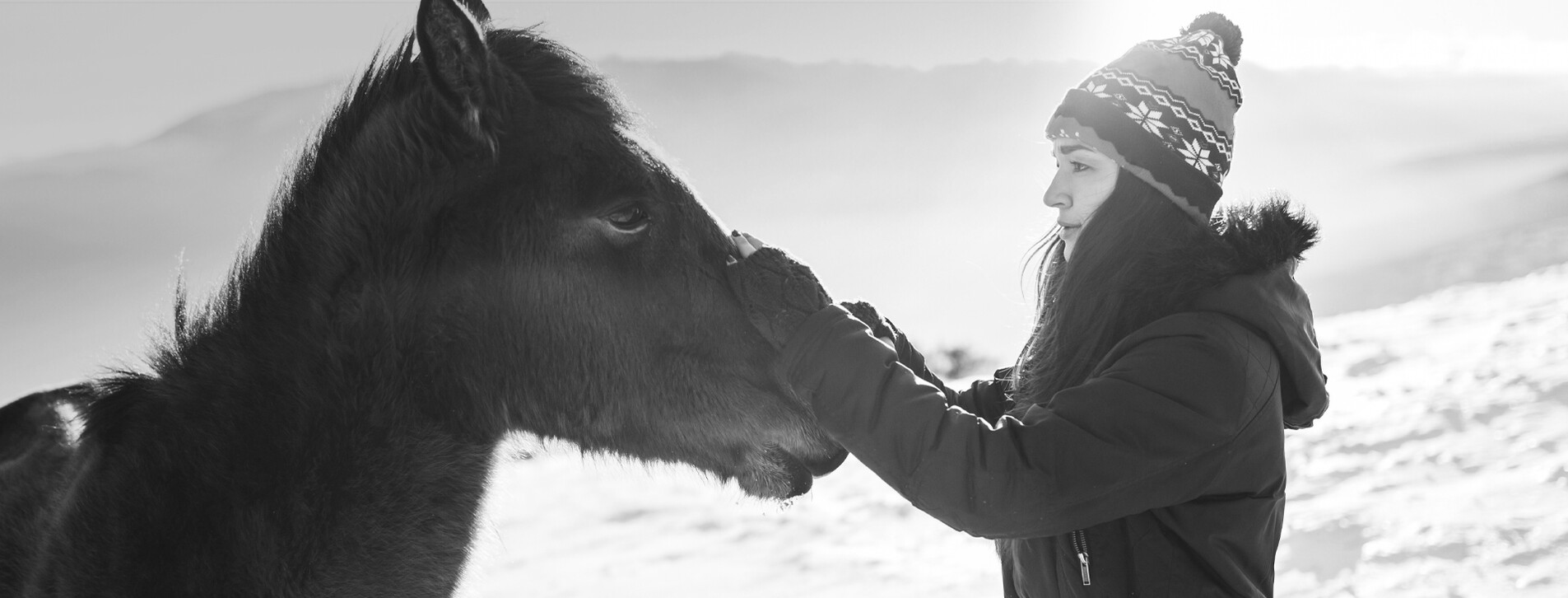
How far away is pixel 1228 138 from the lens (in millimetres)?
2137

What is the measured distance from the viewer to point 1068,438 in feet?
5.99

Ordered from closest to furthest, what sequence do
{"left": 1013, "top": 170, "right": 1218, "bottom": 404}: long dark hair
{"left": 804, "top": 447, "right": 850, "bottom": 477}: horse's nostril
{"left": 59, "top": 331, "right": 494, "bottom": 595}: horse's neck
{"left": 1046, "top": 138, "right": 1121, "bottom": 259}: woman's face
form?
{"left": 59, "top": 331, "right": 494, "bottom": 595}: horse's neck < {"left": 1013, "top": 170, "right": 1218, "bottom": 404}: long dark hair < {"left": 1046, "top": 138, "right": 1121, "bottom": 259}: woman's face < {"left": 804, "top": 447, "right": 850, "bottom": 477}: horse's nostril

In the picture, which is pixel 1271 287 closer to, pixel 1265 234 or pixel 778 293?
pixel 1265 234

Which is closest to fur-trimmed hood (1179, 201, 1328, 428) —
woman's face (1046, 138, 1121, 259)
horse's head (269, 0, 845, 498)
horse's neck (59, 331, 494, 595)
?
woman's face (1046, 138, 1121, 259)

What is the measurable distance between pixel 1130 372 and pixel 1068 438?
0.17 m

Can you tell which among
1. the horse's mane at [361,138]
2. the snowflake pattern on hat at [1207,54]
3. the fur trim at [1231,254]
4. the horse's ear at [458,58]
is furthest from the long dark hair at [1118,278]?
the horse's ear at [458,58]

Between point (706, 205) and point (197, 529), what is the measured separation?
121cm

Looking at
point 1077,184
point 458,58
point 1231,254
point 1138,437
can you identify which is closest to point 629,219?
point 458,58

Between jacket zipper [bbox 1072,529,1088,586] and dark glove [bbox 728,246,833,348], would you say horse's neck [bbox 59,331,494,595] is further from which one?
jacket zipper [bbox 1072,529,1088,586]

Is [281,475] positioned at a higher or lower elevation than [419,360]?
lower

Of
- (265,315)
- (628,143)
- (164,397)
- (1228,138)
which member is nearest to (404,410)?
(265,315)

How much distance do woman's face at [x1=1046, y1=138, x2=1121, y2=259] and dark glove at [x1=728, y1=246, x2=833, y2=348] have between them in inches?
21.9

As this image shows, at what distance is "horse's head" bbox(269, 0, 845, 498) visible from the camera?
6.81 ft

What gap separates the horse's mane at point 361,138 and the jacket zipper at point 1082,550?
51.3 inches
